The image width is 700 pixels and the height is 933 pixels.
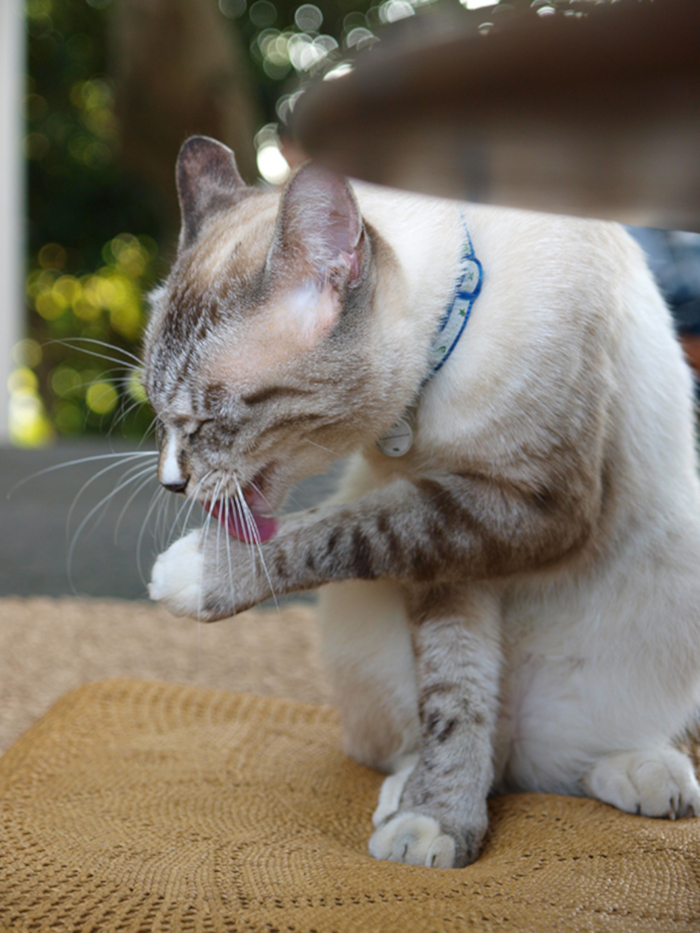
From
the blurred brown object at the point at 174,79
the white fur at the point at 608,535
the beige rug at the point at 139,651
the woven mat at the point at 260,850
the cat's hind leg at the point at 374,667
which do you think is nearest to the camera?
the woven mat at the point at 260,850

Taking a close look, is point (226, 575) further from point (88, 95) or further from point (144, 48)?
point (88, 95)

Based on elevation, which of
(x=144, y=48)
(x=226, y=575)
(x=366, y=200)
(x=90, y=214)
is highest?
(x=144, y=48)

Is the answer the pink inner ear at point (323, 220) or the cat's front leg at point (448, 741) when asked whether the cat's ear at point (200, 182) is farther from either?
the cat's front leg at point (448, 741)

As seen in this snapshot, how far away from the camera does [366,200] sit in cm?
119

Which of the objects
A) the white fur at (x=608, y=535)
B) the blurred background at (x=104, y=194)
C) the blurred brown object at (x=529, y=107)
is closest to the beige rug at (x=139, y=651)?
the blurred background at (x=104, y=194)

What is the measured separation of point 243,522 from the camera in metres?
1.10

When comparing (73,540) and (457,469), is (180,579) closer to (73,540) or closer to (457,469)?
(457,469)

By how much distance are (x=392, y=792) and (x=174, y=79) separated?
4673 millimetres

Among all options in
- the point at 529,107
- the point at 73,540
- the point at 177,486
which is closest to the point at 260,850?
the point at 177,486

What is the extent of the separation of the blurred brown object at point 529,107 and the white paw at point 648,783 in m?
0.85

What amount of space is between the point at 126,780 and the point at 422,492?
0.57 metres

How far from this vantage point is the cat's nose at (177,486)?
1073 millimetres

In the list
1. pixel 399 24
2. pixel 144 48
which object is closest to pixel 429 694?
pixel 399 24

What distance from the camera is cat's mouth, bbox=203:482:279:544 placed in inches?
42.8
